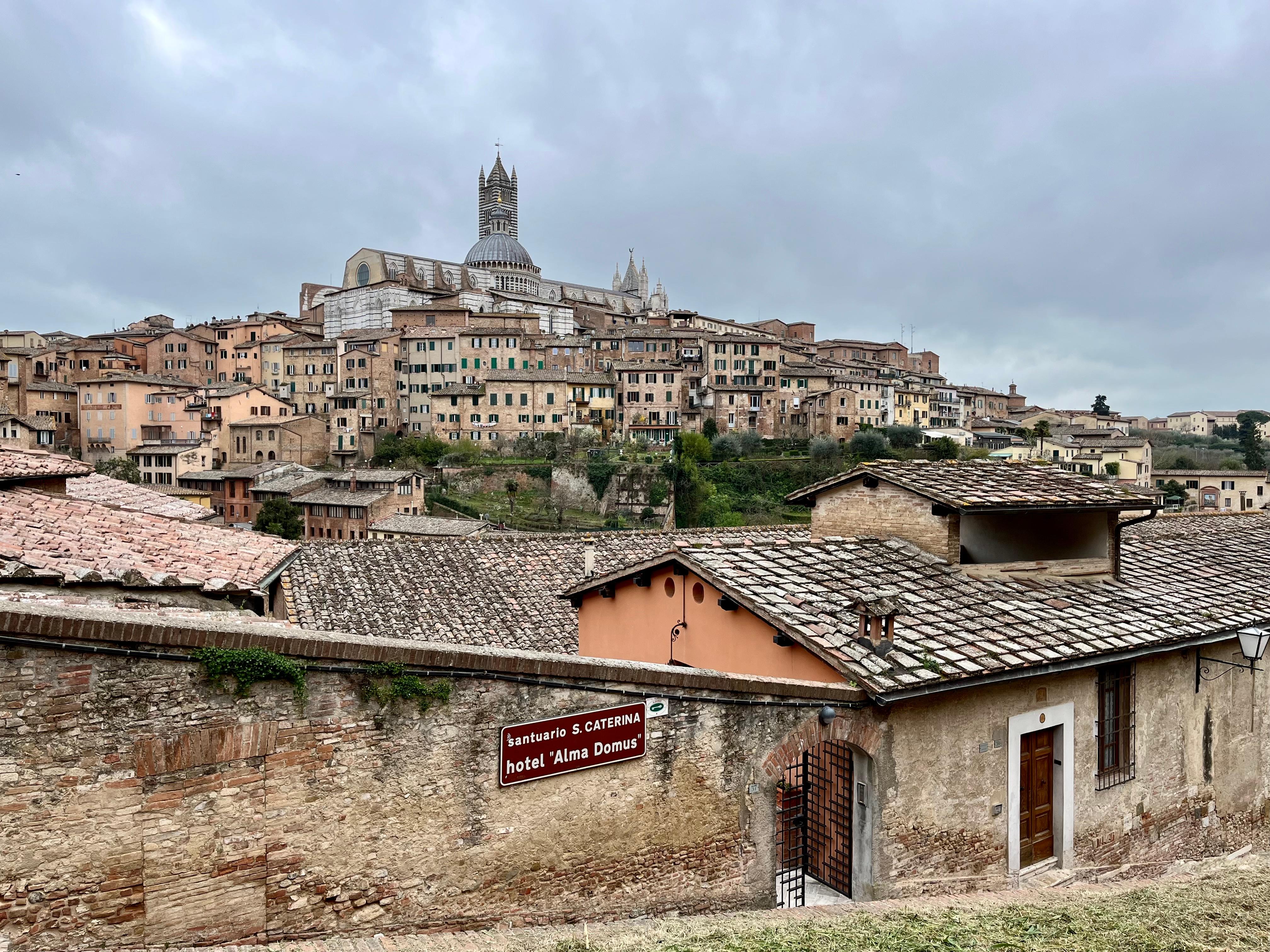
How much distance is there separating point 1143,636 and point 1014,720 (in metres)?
1.98

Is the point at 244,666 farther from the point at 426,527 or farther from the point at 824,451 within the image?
the point at 824,451

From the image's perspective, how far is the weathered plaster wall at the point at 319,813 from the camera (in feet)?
15.0

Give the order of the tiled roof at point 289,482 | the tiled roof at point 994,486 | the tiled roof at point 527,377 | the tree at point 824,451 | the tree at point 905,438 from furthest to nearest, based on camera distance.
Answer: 1. the tree at point 905,438
2. the tiled roof at point 527,377
3. the tree at point 824,451
4. the tiled roof at point 289,482
5. the tiled roof at point 994,486

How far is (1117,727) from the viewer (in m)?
9.99

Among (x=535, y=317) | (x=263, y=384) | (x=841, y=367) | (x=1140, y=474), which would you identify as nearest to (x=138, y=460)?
(x=263, y=384)

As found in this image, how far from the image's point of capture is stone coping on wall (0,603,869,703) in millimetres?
4543

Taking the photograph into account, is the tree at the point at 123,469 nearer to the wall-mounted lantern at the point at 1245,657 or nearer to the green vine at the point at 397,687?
the green vine at the point at 397,687

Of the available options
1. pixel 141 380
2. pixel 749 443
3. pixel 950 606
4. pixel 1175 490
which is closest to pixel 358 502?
pixel 141 380

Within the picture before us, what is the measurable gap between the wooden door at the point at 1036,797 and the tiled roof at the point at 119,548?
8088 mm

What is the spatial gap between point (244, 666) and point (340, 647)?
53cm

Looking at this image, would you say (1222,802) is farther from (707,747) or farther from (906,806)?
(707,747)

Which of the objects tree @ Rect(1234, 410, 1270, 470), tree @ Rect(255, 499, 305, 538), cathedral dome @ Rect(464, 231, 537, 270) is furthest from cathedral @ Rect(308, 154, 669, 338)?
tree @ Rect(1234, 410, 1270, 470)

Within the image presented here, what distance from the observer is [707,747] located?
6750 millimetres

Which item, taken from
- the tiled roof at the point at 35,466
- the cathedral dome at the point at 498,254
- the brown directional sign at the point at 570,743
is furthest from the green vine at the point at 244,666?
the cathedral dome at the point at 498,254
